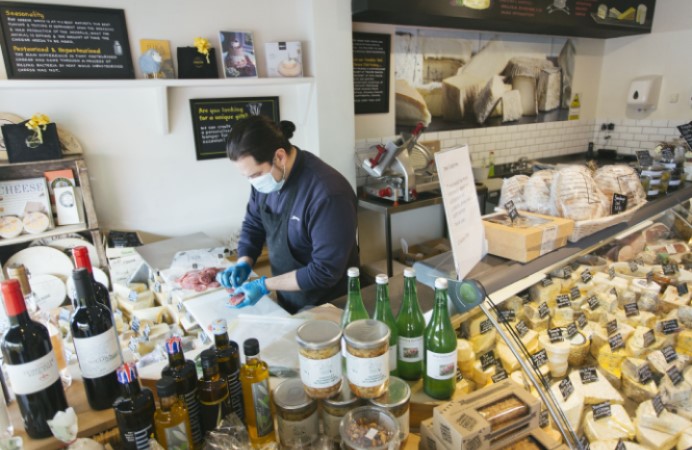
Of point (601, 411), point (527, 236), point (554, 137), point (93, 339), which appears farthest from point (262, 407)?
point (554, 137)

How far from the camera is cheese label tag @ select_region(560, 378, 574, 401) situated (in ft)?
5.27

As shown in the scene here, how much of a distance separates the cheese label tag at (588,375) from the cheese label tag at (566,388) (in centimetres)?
6

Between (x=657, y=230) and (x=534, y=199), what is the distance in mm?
1133

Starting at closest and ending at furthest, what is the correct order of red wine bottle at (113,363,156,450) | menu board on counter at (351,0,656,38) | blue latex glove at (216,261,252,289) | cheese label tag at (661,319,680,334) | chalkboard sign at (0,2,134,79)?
red wine bottle at (113,363,156,450) < cheese label tag at (661,319,680,334) < blue latex glove at (216,261,252,289) < chalkboard sign at (0,2,134,79) < menu board on counter at (351,0,656,38)

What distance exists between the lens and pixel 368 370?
3.42 ft

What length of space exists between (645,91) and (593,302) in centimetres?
476

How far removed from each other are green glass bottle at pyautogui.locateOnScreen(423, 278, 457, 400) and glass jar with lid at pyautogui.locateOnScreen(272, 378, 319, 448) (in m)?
0.37

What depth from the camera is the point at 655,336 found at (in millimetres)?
1842

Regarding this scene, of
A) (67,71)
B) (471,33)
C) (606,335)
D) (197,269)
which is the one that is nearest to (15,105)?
(67,71)

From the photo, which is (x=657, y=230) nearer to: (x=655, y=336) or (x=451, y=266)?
(x=655, y=336)

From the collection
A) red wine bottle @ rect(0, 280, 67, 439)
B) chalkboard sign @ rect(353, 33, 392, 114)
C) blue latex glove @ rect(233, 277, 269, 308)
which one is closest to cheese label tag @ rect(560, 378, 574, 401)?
blue latex glove @ rect(233, 277, 269, 308)

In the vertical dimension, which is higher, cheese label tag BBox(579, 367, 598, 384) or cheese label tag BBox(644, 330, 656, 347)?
cheese label tag BBox(644, 330, 656, 347)

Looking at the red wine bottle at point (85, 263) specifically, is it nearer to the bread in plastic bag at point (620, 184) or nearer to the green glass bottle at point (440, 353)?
the green glass bottle at point (440, 353)

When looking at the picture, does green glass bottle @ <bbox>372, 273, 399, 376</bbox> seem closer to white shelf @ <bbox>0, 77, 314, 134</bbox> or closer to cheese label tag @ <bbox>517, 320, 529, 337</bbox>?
cheese label tag @ <bbox>517, 320, 529, 337</bbox>
